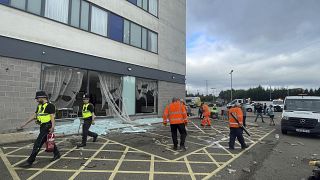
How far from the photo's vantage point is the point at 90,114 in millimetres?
9906

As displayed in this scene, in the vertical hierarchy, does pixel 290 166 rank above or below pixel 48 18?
below

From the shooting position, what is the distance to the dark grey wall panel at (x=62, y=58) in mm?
11820

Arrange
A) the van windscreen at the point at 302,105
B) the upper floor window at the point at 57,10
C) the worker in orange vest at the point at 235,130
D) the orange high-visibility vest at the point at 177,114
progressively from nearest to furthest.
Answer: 1. the orange high-visibility vest at the point at 177,114
2. the worker in orange vest at the point at 235,130
3. the upper floor window at the point at 57,10
4. the van windscreen at the point at 302,105

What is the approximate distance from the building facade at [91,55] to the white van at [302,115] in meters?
9.66

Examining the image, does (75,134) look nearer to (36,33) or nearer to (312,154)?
(36,33)

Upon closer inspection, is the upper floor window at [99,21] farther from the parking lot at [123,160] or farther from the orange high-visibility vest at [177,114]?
the orange high-visibility vest at [177,114]

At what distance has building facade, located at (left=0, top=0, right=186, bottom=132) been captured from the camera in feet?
39.4

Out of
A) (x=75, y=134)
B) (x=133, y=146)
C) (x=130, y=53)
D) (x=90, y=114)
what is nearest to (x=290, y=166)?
(x=133, y=146)

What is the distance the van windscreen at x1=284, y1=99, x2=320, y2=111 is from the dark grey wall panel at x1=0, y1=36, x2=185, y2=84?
972 cm

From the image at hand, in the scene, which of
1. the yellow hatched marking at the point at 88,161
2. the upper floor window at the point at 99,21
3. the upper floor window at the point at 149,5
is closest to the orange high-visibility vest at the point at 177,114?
the yellow hatched marking at the point at 88,161

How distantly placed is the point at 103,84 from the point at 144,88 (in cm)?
447

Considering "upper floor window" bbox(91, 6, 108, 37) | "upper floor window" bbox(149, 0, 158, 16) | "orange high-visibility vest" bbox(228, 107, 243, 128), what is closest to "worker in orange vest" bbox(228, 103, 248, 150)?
"orange high-visibility vest" bbox(228, 107, 243, 128)

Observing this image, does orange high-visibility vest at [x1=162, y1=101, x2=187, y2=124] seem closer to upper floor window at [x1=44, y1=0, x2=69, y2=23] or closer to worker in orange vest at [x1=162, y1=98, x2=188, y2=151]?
worker in orange vest at [x1=162, y1=98, x2=188, y2=151]

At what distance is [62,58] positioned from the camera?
14078 millimetres
